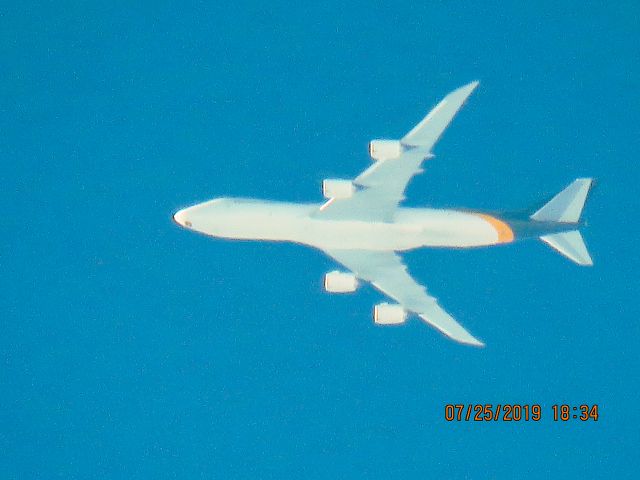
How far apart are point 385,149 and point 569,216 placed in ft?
26.3

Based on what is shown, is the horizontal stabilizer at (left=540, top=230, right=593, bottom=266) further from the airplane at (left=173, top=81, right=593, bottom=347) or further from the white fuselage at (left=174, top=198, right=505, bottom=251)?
the white fuselage at (left=174, top=198, right=505, bottom=251)

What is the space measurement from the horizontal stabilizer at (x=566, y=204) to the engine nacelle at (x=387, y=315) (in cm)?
543

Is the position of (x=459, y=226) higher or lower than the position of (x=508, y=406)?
higher

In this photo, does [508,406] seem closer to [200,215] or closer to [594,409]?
[594,409]

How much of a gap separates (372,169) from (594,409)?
11598mm

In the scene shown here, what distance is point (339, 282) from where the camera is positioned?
81.2ft

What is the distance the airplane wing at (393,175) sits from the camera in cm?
2109

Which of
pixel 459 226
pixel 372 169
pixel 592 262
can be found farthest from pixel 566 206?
pixel 372 169

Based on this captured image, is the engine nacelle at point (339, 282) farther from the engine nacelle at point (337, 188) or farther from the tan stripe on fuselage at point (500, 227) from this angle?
the tan stripe on fuselage at point (500, 227)

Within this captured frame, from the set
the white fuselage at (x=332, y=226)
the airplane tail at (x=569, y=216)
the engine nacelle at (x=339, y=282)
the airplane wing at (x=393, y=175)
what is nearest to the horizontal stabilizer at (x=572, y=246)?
the airplane tail at (x=569, y=216)

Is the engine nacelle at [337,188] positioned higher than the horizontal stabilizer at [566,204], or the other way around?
the horizontal stabilizer at [566,204]

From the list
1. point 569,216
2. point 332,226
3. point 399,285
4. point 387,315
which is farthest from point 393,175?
point 569,216

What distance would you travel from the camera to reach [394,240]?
2438 cm

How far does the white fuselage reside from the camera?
2398 centimetres
